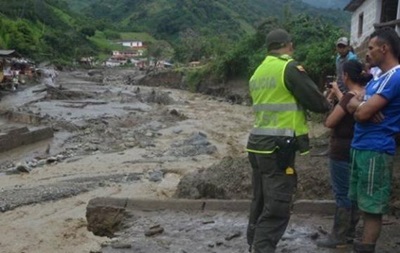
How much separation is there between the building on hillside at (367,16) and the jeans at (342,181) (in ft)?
41.5

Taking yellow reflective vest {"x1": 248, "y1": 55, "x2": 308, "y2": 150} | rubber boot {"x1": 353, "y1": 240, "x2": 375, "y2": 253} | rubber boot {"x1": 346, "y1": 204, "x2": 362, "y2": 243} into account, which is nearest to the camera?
rubber boot {"x1": 353, "y1": 240, "x2": 375, "y2": 253}

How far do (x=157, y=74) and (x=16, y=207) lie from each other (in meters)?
51.3

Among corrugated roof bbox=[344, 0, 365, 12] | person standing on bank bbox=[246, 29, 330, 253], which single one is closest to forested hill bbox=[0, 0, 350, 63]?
corrugated roof bbox=[344, 0, 365, 12]

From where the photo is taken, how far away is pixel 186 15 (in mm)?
115312

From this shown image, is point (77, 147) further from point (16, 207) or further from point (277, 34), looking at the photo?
point (277, 34)

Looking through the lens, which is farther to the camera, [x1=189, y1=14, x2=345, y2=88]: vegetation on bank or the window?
[x1=189, y1=14, x2=345, y2=88]: vegetation on bank

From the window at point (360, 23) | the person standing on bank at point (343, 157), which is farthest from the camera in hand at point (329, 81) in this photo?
the window at point (360, 23)

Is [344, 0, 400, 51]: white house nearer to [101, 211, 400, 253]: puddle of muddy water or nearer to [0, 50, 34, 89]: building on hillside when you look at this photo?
[101, 211, 400, 253]: puddle of muddy water

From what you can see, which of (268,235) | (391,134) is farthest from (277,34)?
(268,235)

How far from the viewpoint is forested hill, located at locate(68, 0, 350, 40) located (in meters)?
113

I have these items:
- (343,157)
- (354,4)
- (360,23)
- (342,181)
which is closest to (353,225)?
(342,181)

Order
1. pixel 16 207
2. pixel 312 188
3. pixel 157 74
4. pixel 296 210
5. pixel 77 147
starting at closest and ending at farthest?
pixel 296 210, pixel 312 188, pixel 16 207, pixel 77 147, pixel 157 74

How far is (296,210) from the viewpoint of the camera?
6160mm

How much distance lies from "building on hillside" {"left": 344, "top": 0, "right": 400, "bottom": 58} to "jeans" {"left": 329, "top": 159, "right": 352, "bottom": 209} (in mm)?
12649
